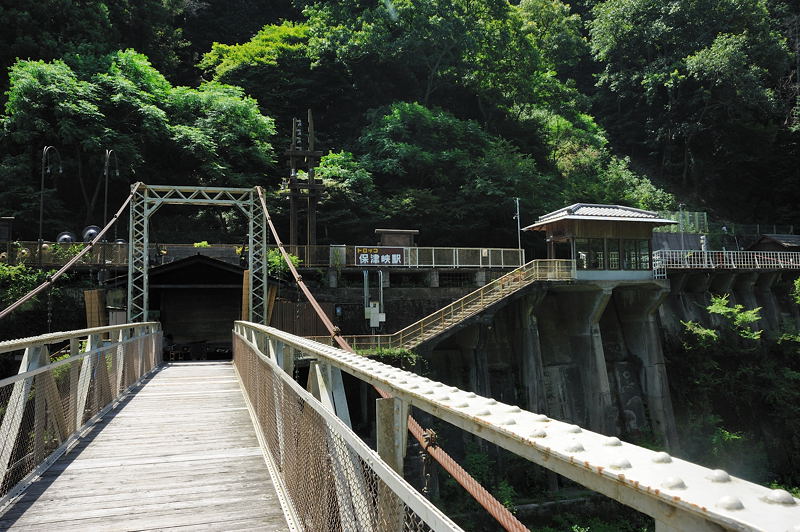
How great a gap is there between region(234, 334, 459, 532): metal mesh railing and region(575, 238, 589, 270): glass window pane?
21.8 metres

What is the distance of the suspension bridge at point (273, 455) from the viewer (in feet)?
3.92

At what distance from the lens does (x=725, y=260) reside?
30625 millimetres

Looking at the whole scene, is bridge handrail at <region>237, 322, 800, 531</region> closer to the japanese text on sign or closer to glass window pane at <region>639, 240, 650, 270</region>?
the japanese text on sign

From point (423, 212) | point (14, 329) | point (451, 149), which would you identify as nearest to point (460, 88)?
point (451, 149)

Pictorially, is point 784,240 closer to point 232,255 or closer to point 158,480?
point 232,255

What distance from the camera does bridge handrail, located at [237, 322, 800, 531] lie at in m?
0.97

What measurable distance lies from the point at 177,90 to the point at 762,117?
50.7 meters

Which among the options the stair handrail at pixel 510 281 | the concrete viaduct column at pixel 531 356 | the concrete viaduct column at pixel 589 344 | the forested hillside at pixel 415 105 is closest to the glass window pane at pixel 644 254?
the concrete viaduct column at pixel 589 344

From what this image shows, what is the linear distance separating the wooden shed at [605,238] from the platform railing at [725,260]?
190cm

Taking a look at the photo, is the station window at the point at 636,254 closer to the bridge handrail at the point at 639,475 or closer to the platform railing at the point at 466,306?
the platform railing at the point at 466,306

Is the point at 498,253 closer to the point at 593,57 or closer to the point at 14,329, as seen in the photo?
the point at 14,329

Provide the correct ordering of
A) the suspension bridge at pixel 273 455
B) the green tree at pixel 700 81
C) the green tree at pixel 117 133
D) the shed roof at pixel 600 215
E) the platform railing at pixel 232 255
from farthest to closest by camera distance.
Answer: the green tree at pixel 700 81
the green tree at pixel 117 133
the shed roof at pixel 600 215
the platform railing at pixel 232 255
the suspension bridge at pixel 273 455

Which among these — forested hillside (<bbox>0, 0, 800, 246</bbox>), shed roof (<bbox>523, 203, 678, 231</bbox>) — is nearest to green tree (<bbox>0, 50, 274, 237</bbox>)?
forested hillside (<bbox>0, 0, 800, 246</bbox>)

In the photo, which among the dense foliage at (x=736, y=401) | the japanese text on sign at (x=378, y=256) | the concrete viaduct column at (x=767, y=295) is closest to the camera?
the japanese text on sign at (x=378, y=256)
